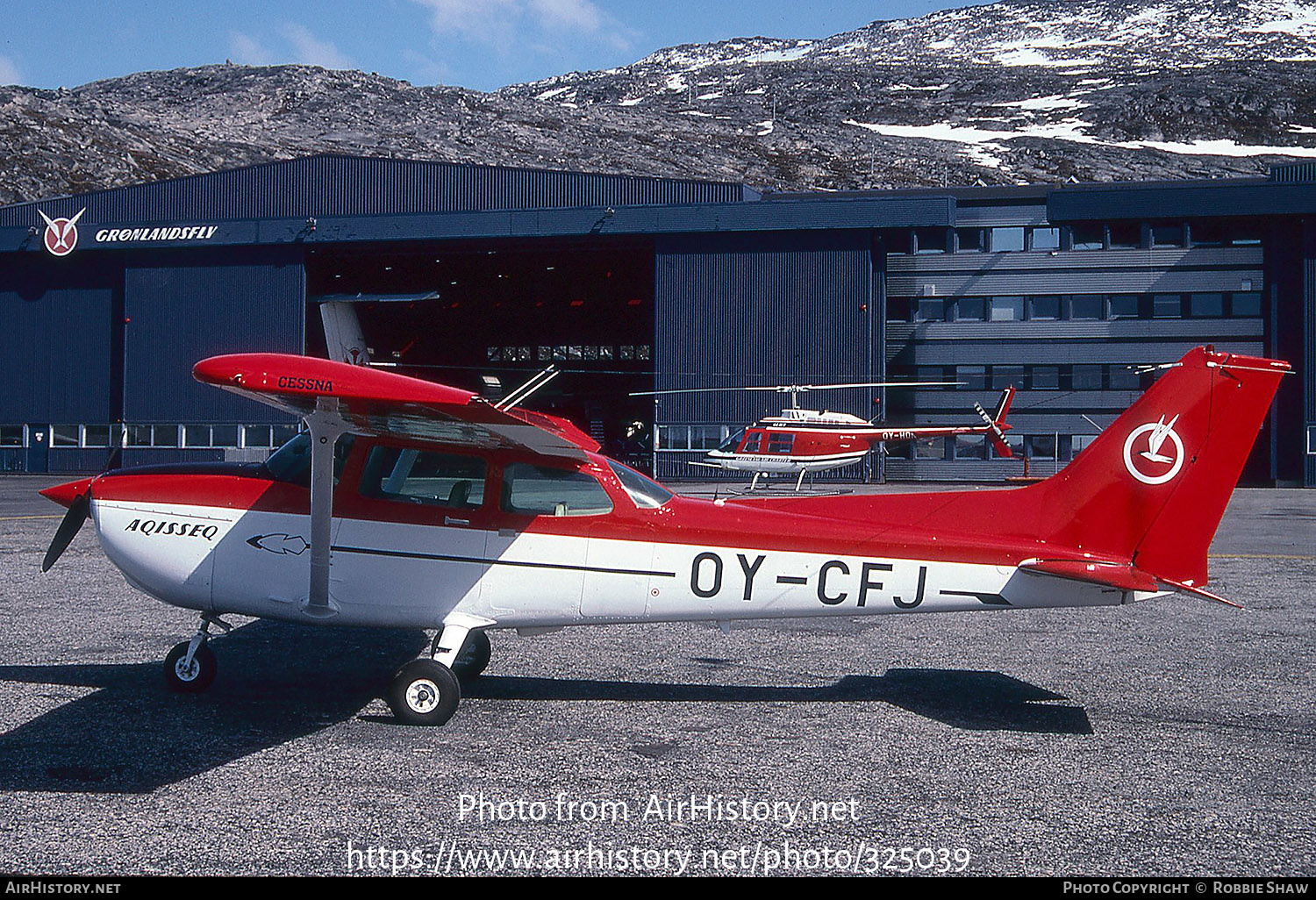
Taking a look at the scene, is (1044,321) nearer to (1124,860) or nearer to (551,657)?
(551,657)

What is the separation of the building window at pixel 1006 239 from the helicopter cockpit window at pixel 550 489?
43.3m

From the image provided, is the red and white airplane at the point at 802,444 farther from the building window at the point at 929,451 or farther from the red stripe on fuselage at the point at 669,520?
the red stripe on fuselage at the point at 669,520

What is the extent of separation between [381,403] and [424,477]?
128cm

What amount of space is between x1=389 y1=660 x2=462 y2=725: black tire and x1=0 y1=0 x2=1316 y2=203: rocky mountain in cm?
10012

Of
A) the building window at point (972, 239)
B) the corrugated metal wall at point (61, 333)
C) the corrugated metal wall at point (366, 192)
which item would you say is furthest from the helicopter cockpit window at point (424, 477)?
the corrugated metal wall at point (61, 333)

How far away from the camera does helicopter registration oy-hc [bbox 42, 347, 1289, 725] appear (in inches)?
273

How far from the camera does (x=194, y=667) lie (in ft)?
24.1

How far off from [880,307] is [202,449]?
3033 centimetres

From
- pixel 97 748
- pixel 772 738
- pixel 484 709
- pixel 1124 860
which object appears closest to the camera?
pixel 1124 860

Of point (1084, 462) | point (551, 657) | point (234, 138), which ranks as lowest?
point (551, 657)

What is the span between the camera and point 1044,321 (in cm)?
4634

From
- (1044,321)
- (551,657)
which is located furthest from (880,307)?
(551,657)

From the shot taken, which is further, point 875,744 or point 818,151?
point 818,151
